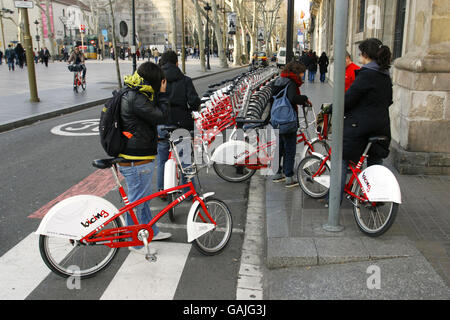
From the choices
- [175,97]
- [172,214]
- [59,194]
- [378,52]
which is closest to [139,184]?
[172,214]

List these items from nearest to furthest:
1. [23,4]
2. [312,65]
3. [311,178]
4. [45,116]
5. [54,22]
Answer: [311,178], [45,116], [23,4], [312,65], [54,22]

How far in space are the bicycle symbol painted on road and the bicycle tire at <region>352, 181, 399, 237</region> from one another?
714 cm

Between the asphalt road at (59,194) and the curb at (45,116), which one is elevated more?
the curb at (45,116)

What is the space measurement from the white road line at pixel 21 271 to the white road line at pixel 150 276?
64 cm

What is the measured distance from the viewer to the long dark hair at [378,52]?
172 inches

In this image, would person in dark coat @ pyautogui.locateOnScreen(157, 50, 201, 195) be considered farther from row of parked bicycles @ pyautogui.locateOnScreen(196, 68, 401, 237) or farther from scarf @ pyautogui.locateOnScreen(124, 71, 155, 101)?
scarf @ pyautogui.locateOnScreen(124, 71, 155, 101)

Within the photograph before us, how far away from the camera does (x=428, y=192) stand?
5422mm

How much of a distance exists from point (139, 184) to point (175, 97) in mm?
1891

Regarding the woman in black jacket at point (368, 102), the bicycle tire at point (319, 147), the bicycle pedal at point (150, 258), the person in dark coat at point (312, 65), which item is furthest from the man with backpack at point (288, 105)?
the person in dark coat at point (312, 65)

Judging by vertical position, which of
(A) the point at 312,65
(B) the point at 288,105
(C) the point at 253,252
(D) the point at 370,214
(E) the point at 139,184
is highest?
(B) the point at 288,105

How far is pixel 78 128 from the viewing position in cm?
1086

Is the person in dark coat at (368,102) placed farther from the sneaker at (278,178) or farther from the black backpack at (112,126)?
the black backpack at (112,126)

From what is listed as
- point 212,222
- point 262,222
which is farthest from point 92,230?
point 262,222

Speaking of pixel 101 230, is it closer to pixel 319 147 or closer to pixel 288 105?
pixel 288 105
